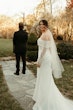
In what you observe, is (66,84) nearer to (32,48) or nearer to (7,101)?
(7,101)

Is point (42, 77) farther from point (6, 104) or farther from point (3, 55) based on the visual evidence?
point (3, 55)

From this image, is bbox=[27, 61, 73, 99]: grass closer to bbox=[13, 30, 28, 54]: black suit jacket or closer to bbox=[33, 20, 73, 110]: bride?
bbox=[13, 30, 28, 54]: black suit jacket

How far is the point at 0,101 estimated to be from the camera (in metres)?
8.07

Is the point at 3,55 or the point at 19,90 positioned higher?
the point at 19,90

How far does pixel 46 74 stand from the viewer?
23.6 ft

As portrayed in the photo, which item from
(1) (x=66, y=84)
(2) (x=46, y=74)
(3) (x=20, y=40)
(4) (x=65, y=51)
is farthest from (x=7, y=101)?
(4) (x=65, y=51)

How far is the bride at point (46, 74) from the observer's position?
6988 millimetres

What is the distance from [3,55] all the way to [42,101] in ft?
41.6

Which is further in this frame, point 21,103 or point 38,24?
point 21,103

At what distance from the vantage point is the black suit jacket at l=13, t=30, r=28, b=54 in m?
11.5

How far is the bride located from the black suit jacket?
4312 mm

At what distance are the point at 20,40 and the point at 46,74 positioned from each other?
15.2ft

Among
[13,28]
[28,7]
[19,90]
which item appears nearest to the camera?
[19,90]

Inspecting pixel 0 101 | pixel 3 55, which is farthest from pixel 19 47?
pixel 3 55
